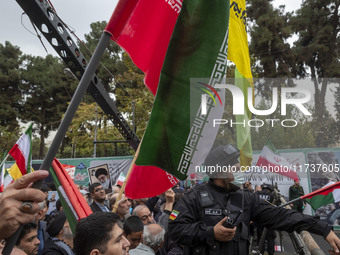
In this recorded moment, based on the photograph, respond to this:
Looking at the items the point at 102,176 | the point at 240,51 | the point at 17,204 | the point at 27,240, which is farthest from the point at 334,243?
the point at 102,176

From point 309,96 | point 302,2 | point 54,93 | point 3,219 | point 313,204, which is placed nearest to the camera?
point 3,219

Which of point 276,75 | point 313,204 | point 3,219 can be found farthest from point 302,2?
point 3,219

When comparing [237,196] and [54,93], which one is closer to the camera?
[237,196]

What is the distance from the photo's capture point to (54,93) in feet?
124

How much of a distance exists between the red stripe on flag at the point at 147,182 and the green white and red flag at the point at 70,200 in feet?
1.72

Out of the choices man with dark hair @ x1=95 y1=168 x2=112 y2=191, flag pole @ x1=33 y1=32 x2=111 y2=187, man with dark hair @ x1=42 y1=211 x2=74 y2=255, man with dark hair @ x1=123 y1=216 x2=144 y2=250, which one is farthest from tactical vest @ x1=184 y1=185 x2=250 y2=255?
man with dark hair @ x1=95 y1=168 x2=112 y2=191

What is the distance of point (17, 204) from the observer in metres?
1.27

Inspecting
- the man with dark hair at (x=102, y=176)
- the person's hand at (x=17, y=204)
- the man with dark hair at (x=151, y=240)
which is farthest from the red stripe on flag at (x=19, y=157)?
the man with dark hair at (x=102, y=176)

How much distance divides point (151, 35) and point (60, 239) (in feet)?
8.32

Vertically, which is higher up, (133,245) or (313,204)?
(313,204)

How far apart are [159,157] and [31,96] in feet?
130

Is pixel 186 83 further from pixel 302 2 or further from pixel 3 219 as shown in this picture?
pixel 302 2

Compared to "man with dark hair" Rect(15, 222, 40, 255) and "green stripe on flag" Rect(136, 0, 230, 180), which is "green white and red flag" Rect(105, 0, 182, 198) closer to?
"green stripe on flag" Rect(136, 0, 230, 180)

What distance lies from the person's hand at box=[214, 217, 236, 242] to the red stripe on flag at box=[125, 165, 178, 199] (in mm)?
500
